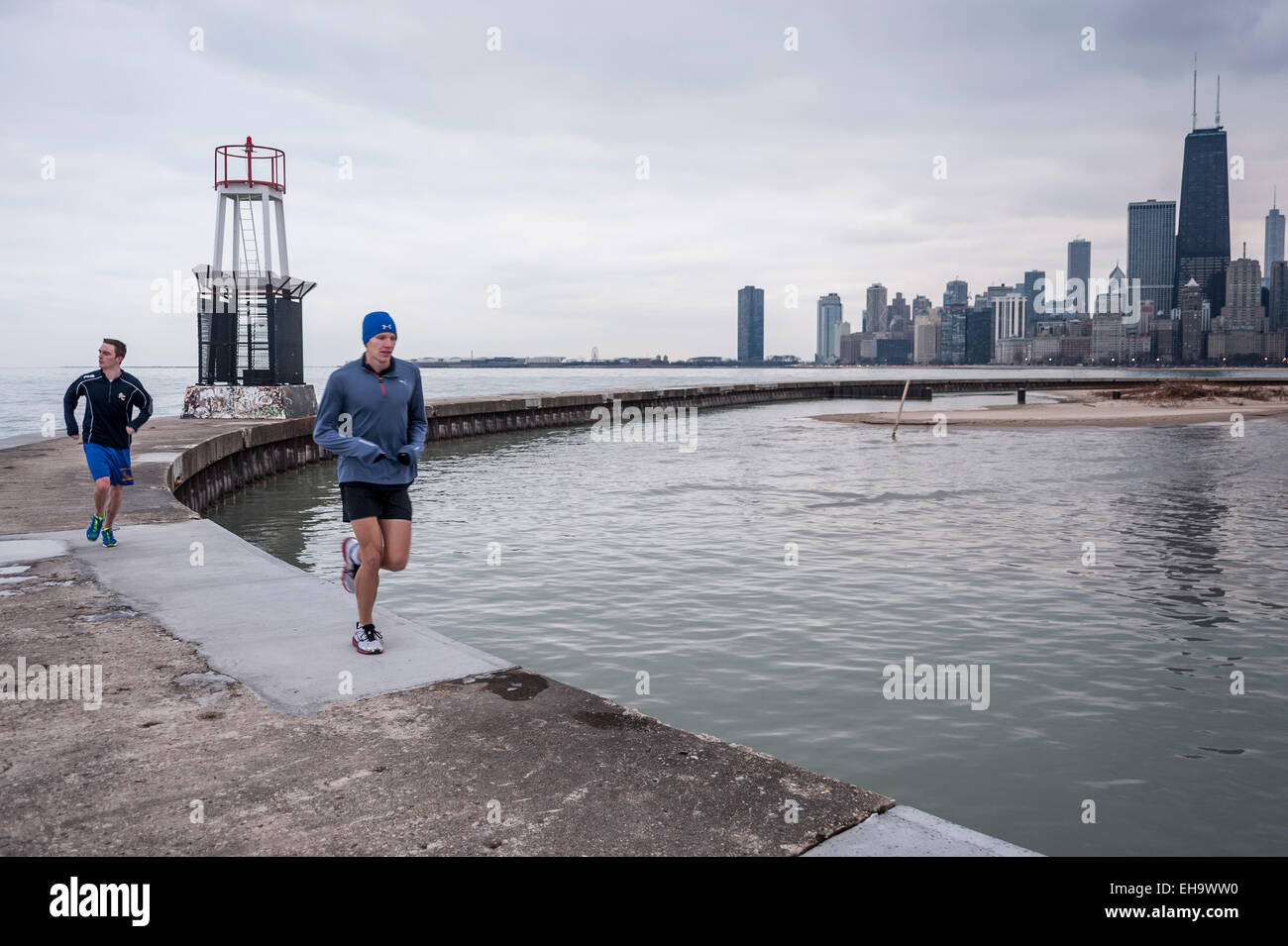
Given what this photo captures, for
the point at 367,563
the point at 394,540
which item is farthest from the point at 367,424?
the point at 367,563

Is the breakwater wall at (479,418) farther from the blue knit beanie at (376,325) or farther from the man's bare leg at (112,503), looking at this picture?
the blue knit beanie at (376,325)

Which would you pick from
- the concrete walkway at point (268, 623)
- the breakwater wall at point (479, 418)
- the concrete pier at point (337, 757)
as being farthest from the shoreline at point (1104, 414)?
the concrete pier at point (337, 757)

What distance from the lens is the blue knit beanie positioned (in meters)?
6.05

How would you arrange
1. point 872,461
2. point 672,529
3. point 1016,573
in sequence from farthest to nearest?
point 872,461 → point 672,529 → point 1016,573

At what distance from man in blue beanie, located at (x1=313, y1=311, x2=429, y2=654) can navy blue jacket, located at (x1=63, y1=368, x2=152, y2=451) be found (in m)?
4.29

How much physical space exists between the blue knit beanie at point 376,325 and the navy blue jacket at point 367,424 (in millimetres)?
170

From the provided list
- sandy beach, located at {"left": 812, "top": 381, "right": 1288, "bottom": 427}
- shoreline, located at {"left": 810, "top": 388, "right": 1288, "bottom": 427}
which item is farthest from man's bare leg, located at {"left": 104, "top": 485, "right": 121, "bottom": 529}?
sandy beach, located at {"left": 812, "top": 381, "right": 1288, "bottom": 427}

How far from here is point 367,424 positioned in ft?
Result: 20.1

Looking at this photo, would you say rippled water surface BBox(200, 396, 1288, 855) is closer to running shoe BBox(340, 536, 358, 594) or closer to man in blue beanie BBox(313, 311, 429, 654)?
running shoe BBox(340, 536, 358, 594)

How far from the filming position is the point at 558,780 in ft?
13.7

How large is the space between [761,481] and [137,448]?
13434mm
